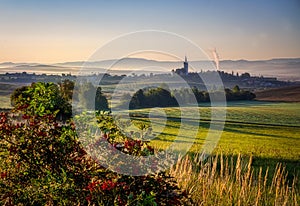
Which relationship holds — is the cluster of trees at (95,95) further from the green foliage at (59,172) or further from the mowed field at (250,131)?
the green foliage at (59,172)

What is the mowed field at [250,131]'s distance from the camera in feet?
27.0

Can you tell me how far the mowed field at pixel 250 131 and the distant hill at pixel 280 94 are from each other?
187 mm

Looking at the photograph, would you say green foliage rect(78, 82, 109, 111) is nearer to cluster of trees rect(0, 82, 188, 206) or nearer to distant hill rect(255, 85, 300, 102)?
distant hill rect(255, 85, 300, 102)

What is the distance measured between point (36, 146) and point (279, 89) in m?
11.0

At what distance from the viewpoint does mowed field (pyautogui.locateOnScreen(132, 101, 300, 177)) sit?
8.24m

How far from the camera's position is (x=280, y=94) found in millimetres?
12758

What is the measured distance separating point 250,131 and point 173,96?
9.51 ft

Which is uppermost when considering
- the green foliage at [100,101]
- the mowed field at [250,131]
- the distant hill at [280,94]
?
the distant hill at [280,94]

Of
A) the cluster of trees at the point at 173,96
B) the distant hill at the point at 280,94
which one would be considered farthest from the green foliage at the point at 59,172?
the distant hill at the point at 280,94

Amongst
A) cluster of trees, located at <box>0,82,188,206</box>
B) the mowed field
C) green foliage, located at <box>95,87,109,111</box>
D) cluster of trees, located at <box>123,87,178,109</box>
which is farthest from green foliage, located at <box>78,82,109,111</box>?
cluster of trees, located at <box>0,82,188,206</box>

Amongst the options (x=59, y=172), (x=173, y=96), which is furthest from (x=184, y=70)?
(x=59, y=172)

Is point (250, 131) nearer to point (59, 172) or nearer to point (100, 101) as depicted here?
point (100, 101)

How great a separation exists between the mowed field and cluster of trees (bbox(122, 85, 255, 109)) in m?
0.27

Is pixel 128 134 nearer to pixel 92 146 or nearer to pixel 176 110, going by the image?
pixel 92 146
